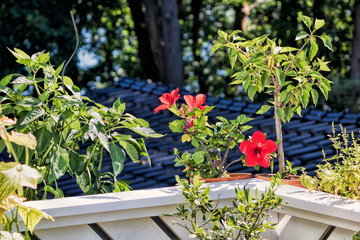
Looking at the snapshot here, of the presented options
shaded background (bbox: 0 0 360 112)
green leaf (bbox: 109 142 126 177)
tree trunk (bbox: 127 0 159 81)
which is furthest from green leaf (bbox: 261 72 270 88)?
tree trunk (bbox: 127 0 159 81)

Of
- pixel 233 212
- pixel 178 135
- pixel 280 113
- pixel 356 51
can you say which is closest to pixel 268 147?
pixel 280 113

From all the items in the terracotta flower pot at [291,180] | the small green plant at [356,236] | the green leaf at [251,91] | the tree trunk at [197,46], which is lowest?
the tree trunk at [197,46]

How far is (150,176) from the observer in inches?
210

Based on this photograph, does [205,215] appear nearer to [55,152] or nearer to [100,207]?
[100,207]

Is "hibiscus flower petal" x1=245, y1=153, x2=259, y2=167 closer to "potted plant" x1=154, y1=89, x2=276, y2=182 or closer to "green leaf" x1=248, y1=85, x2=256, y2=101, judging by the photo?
"potted plant" x1=154, y1=89, x2=276, y2=182

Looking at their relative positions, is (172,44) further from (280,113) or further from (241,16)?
(280,113)

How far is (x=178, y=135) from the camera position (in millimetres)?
6559

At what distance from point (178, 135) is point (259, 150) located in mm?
4570

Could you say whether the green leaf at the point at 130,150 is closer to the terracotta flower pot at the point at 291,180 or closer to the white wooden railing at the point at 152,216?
the white wooden railing at the point at 152,216

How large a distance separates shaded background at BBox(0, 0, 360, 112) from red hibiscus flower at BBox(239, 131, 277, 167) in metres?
8.62

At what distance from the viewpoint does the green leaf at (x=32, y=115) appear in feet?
5.98

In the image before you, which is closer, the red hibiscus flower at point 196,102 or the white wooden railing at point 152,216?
the white wooden railing at point 152,216

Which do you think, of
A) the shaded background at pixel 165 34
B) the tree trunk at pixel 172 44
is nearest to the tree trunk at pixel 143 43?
the shaded background at pixel 165 34

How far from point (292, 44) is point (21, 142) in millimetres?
11378
